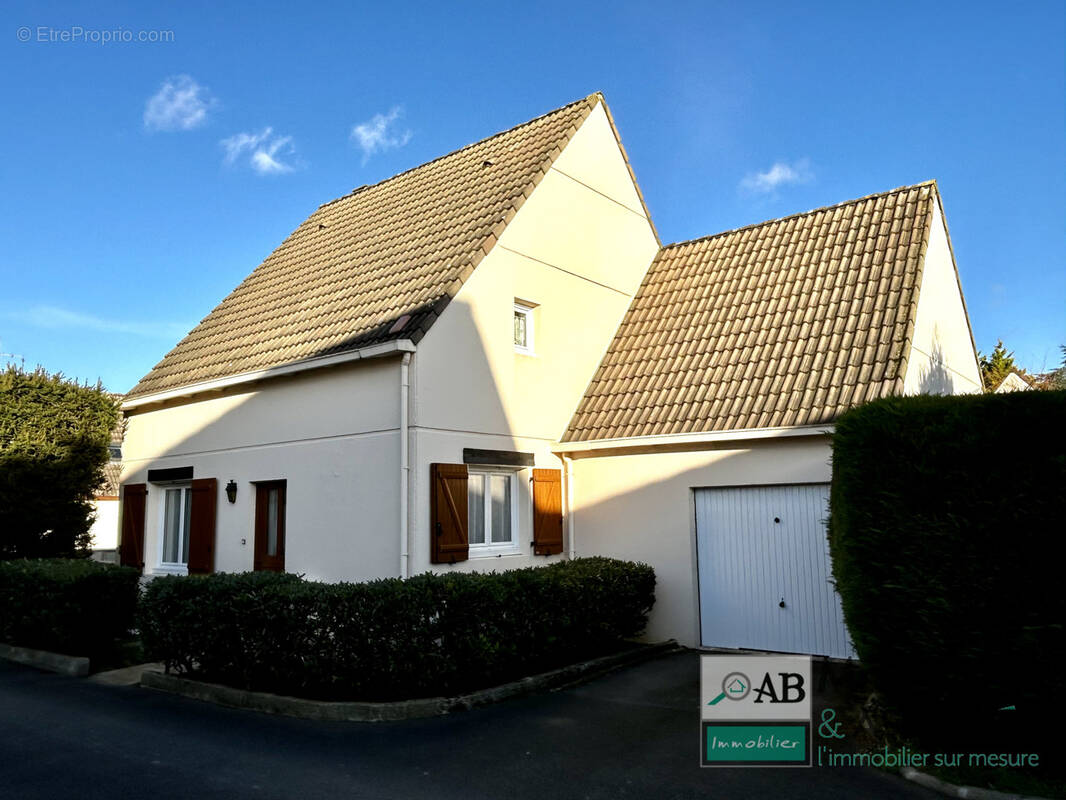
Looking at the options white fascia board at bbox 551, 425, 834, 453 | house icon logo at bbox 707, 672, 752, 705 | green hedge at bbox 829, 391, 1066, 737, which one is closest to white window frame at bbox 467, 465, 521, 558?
white fascia board at bbox 551, 425, 834, 453

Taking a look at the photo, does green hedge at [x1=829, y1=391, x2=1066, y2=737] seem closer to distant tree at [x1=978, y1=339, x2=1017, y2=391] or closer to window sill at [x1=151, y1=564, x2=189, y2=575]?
window sill at [x1=151, y1=564, x2=189, y2=575]

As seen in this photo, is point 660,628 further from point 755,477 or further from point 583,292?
point 583,292

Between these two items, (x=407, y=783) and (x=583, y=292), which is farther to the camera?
(x=583, y=292)

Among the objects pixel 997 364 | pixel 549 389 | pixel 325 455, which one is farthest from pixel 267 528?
pixel 997 364

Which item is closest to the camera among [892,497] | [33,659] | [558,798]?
[558,798]

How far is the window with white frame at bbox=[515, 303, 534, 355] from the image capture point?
12555 mm

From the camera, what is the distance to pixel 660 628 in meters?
11.7

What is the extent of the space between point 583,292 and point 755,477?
4.54 meters

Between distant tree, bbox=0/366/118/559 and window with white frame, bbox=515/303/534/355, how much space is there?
7.64m

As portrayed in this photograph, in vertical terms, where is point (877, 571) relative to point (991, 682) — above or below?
above

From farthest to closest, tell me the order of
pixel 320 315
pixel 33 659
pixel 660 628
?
pixel 320 315 → pixel 660 628 → pixel 33 659

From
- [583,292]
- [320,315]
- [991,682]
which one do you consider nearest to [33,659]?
[320,315]

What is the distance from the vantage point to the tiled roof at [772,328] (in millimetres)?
10953

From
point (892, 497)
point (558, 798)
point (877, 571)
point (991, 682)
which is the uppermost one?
point (892, 497)
